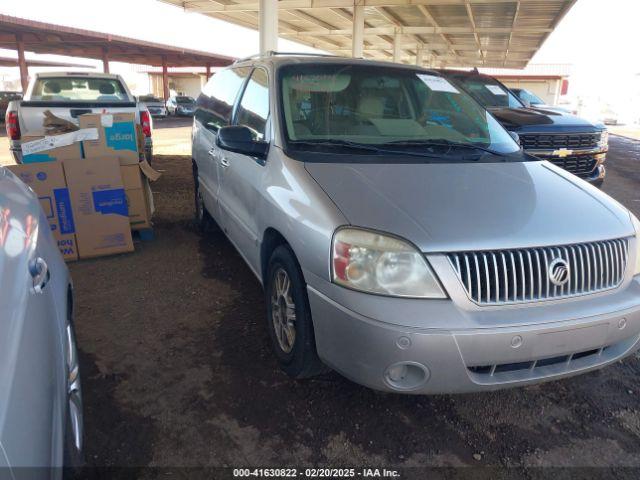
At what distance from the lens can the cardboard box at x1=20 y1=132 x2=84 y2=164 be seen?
172 inches

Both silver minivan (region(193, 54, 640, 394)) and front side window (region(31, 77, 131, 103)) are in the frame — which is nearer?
silver minivan (region(193, 54, 640, 394))

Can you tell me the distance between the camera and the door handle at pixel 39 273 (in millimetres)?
1653

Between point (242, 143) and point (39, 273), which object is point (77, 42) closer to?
point (242, 143)

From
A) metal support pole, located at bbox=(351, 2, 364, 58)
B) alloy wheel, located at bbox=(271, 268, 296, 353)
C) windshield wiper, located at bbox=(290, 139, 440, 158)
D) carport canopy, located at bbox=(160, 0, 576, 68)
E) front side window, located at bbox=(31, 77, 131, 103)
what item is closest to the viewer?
alloy wheel, located at bbox=(271, 268, 296, 353)

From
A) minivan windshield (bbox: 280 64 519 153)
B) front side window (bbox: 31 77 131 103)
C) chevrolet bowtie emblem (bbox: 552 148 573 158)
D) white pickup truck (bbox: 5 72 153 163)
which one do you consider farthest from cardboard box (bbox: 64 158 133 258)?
chevrolet bowtie emblem (bbox: 552 148 573 158)

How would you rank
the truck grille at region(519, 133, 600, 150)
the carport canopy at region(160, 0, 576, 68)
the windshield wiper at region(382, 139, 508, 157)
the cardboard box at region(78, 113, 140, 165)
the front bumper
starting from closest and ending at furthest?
1. the front bumper
2. the windshield wiper at region(382, 139, 508, 157)
3. the cardboard box at region(78, 113, 140, 165)
4. the truck grille at region(519, 133, 600, 150)
5. the carport canopy at region(160, 0, 576, 68)

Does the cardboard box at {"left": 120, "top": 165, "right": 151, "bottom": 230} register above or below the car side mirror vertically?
below

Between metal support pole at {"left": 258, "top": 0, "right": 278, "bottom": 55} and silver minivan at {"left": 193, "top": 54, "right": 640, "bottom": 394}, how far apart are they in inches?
317

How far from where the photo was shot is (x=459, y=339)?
6.47ft

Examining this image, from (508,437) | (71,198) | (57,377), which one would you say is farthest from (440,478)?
(71,198)

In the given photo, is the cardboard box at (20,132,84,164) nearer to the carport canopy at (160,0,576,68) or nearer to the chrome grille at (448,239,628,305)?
the chrome grille at (448,239,628,305)

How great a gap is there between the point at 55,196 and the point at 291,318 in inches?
114

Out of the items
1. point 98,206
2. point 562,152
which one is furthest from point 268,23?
point 98,206

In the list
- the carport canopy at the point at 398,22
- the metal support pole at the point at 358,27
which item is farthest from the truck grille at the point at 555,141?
the metal support pole at the point at 358,27
